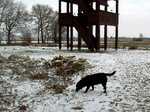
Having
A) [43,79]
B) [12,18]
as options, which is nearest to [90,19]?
[43,79]

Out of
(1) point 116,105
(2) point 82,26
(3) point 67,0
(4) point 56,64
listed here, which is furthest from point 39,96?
(3) point 67,0

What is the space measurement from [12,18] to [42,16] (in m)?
13.8

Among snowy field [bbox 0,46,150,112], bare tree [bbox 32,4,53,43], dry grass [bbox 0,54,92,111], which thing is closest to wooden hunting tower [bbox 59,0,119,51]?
dry grass [bbox 0,54,92,111]

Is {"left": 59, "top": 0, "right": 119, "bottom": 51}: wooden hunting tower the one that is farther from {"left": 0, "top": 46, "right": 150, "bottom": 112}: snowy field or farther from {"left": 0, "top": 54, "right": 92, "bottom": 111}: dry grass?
{"left": 0, "top": 46, "right": 150, "bottom": 112}: snowy field

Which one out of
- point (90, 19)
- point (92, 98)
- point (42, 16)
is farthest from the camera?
point (42, 16)

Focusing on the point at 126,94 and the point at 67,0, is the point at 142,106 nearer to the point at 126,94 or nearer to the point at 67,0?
the point at 126,94

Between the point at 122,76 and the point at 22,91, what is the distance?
4692 mm

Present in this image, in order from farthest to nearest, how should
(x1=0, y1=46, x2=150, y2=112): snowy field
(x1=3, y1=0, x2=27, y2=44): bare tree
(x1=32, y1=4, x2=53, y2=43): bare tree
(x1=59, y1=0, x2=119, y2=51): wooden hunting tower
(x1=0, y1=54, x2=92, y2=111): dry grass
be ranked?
(x1=32, y1=4, x2=53, y2=43): bare tree
(x1=3, y1=0, x2=27, y2=44): bare tree
(x1=59, y1=0, x2=119, y2=51): wooden hunting tower
(x1=0, y1=54, x2=92, y2=111): dry grass
(x1=0, y1=46, x2=150, y2=112): snowy field

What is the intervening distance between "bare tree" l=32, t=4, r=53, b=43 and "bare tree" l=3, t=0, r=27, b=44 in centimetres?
1112

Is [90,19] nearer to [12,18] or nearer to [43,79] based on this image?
[43,79]

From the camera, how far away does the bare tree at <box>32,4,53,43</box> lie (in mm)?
49750

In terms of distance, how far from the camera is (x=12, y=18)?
36.9 metres

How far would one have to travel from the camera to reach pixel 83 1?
1966 centimetres

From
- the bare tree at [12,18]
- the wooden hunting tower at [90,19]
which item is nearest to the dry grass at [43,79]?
the wooden hunting tower at [90,19]
